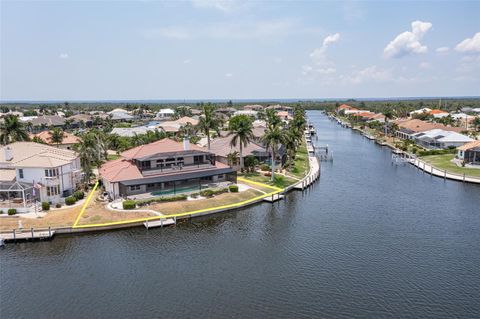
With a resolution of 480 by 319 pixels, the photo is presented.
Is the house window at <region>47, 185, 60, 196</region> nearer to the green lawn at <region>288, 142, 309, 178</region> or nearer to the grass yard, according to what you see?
the grass yard

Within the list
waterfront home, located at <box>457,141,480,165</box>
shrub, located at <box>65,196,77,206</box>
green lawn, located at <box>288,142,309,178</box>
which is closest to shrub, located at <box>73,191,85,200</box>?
shrub, located at <box>65,196,77,206</box>

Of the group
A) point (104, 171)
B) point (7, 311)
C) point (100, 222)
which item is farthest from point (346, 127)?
point (7, 311)

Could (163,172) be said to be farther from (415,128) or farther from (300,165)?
(415,128)

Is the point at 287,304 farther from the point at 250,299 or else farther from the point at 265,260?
the point at 265,260

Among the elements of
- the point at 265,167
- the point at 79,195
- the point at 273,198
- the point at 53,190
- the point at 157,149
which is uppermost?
the point at 157,149

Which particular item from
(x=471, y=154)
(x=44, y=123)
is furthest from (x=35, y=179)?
(x=44, y=123)

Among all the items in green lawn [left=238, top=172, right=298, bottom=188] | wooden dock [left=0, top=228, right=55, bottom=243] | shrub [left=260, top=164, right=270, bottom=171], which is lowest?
wooden dock [left=0, top=228, right=55, bottom=243]
